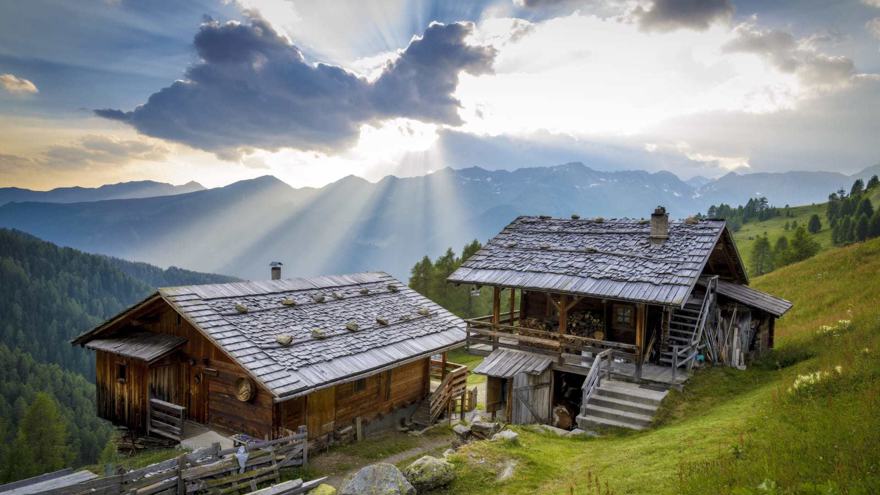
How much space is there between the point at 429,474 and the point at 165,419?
40.2 ft

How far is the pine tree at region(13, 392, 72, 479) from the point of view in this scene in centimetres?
5562

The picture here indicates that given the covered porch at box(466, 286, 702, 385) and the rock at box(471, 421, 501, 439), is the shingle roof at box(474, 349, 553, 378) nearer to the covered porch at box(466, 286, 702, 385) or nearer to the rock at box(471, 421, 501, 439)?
the covered porch at box(466, 286, 702, 385)

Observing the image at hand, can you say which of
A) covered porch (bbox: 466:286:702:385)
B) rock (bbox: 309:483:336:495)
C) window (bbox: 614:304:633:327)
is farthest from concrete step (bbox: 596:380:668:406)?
rock (bbox: 309:483:336:495)

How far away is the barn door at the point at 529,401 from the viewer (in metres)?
18.8

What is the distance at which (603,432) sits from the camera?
15.8 metres

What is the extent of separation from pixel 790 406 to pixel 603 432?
5371 mm

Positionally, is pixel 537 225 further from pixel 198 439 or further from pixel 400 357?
pixel 198 439

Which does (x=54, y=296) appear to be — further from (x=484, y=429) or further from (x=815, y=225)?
(x=815, y=225)

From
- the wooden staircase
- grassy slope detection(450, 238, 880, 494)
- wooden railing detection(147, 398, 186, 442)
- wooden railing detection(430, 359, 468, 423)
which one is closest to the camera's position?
grassy slope detection(450, 238, 880, 494)

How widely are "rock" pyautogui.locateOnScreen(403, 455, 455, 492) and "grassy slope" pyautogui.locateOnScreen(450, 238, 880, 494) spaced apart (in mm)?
319

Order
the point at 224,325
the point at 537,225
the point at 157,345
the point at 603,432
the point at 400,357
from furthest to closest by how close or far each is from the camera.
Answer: the point at 537,225, the point at 400,357, the point at 157,345, the point at 224,325, the point at 603,432

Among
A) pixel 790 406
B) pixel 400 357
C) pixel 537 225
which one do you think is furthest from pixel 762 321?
pixel 400 357

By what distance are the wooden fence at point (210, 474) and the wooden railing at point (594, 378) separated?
8842mm

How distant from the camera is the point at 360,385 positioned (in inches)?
770
